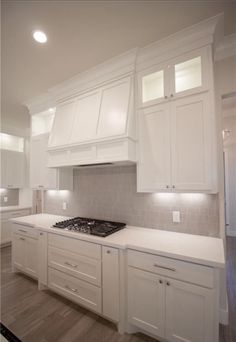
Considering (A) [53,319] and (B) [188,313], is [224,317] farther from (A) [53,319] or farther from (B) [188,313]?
(A) [53,319]

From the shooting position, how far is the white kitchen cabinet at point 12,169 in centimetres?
431

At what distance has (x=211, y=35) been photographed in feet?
5.47

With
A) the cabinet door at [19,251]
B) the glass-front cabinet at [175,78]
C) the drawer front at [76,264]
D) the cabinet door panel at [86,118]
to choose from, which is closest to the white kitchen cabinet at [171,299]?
the drawer front at [76,264]

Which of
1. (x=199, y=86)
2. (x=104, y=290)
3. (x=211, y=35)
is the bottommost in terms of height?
(x=104, y=290)

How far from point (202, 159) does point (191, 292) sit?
117 centimetres

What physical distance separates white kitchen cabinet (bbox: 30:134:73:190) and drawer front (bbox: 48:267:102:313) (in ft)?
4.17

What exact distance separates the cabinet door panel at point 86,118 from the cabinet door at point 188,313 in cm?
182

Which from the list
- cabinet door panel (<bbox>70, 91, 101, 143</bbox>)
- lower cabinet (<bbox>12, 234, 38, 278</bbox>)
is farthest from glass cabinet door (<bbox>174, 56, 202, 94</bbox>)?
lower cabinet (<bbox>12, 234, 38, 278</bbox>)

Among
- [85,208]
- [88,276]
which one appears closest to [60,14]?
[85,208]

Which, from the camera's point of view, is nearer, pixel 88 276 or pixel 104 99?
pixel 88 276

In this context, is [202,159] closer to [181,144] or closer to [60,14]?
[181,144]

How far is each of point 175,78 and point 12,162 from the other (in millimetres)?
4334

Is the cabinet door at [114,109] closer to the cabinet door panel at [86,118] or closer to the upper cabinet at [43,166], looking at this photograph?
the cabinet door panel at [86,118]

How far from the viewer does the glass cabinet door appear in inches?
72.2
